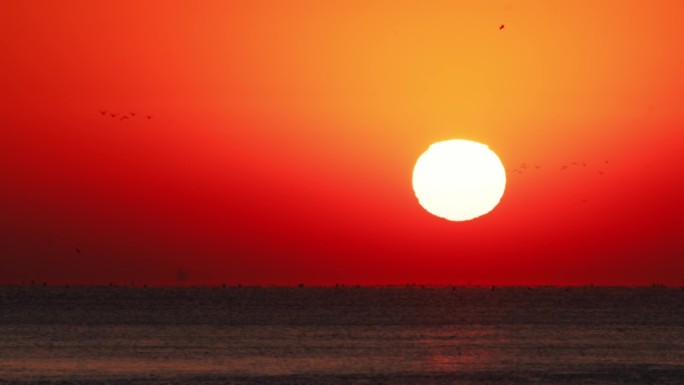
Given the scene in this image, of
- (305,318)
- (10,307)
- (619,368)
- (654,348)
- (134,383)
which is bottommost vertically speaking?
(134,383)

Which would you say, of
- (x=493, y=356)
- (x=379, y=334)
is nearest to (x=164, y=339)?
(x=379, y=334)

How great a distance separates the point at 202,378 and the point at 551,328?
52.0m

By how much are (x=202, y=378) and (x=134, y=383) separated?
271 cm

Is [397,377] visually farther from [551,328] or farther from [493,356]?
[551,328]

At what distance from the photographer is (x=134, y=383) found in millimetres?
43906

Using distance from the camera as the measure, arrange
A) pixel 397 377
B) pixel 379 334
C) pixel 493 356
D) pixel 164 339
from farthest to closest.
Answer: pixel 379 334
pixel 164 339
pixel 493 356
pixel 397 377

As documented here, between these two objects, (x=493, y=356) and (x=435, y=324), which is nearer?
(x=493, y=356)

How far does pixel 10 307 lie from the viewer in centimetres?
14750

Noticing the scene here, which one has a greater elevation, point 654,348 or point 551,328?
point 551,328

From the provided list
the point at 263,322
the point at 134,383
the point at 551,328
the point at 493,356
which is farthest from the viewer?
the point at 263,322

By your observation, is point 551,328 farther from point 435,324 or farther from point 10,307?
point 10,307

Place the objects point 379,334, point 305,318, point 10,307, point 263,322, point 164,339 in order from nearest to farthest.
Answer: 1. point 164,339
2. point 379,334
3. point 263,322
4. point 305,318
5. point 10,307

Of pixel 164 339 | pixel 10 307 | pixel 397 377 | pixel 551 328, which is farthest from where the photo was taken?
pixel 10 307

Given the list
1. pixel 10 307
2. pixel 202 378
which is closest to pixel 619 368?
pixel 202 378
